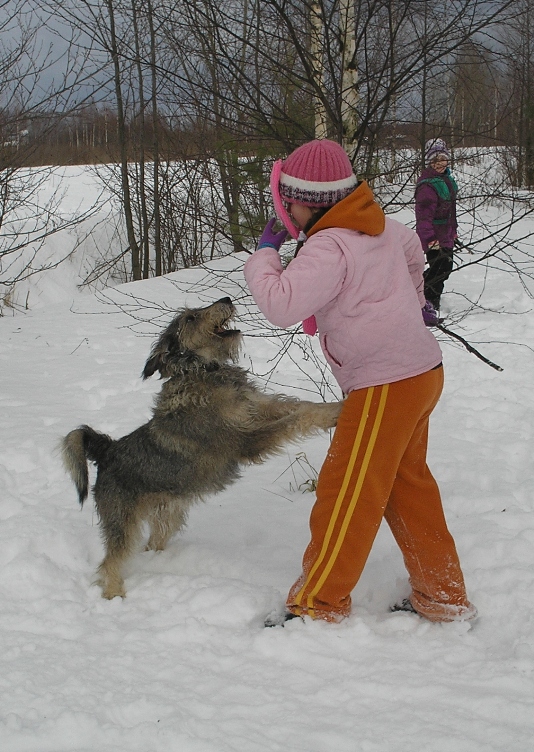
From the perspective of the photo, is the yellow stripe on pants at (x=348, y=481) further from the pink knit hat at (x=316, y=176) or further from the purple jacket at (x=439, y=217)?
the purple jacket at (x=439, y=217)

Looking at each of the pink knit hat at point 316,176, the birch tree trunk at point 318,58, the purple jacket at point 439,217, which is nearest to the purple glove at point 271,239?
the pink knit hat at point 316,176

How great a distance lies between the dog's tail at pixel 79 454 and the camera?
3328 mm

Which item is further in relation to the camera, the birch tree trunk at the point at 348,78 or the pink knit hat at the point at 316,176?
the birch tree trunk at the point at 348,78

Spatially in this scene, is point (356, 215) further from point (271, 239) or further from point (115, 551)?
point (115, 551)

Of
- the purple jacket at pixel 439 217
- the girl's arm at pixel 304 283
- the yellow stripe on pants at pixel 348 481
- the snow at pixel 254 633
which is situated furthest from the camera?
the purple jacket at pixel 439 217

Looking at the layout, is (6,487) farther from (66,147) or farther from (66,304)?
(66,147)

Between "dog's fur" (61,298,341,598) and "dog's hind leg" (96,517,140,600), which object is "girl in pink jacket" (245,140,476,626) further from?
"dog's hind leg" (96,517,140,600)

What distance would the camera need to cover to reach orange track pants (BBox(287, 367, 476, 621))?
2570 millimetres

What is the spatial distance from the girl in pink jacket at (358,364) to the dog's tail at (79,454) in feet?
4.11

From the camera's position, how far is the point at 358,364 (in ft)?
8.50

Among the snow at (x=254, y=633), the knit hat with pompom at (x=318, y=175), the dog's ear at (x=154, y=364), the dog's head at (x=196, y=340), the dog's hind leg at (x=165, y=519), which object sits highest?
the knit hat with pompom at (x=318, y=175)

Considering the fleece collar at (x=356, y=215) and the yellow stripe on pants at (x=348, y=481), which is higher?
the fleece collar at (x=356, y=215)

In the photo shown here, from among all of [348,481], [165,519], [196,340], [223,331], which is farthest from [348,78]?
[165,519]

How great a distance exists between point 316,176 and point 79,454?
1899 mm
